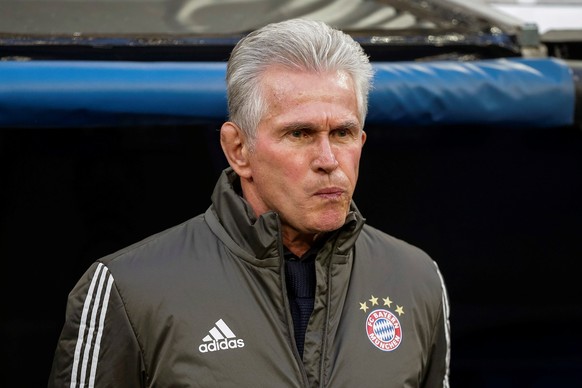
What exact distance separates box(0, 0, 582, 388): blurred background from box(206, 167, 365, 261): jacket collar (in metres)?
0.93

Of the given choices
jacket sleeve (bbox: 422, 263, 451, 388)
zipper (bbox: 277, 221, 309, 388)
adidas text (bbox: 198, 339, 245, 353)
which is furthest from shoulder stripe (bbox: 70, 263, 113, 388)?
jacket sleeve (bbox: 422, 263, 451, 388)

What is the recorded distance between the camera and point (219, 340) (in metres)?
2.01

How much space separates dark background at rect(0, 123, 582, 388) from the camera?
3.65 m

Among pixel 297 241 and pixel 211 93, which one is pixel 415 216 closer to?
pixel 211 93

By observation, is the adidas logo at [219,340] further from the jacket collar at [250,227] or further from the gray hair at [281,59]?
the gray hair at [281,59]

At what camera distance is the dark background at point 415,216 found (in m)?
3.65

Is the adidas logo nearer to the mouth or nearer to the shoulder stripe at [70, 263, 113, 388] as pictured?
the shoulder stripe at [70, 263, 113, 388]

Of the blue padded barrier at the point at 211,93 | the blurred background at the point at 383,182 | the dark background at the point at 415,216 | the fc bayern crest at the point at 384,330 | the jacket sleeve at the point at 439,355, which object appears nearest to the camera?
the fc bayern crest at the point at 384,330

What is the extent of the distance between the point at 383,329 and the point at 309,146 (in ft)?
1.33

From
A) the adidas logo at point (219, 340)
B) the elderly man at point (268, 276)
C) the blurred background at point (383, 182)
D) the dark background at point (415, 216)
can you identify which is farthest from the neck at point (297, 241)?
the dark background at point (415, 216)

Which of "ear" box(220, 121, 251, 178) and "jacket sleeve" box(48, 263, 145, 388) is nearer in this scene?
"jacket sleeve" box(48, 263, 145, 388)

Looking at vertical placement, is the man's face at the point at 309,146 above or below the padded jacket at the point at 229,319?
above

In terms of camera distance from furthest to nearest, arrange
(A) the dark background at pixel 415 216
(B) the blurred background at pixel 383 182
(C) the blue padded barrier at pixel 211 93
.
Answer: (A) the dark background at pixel 415 216 < (B) the blurred background at pixel 383 182 < (C) the blue padded barrier at pixel 211 93

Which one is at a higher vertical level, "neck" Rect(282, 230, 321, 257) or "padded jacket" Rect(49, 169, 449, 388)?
"neck" Rect(282, 230, 321, 257)
